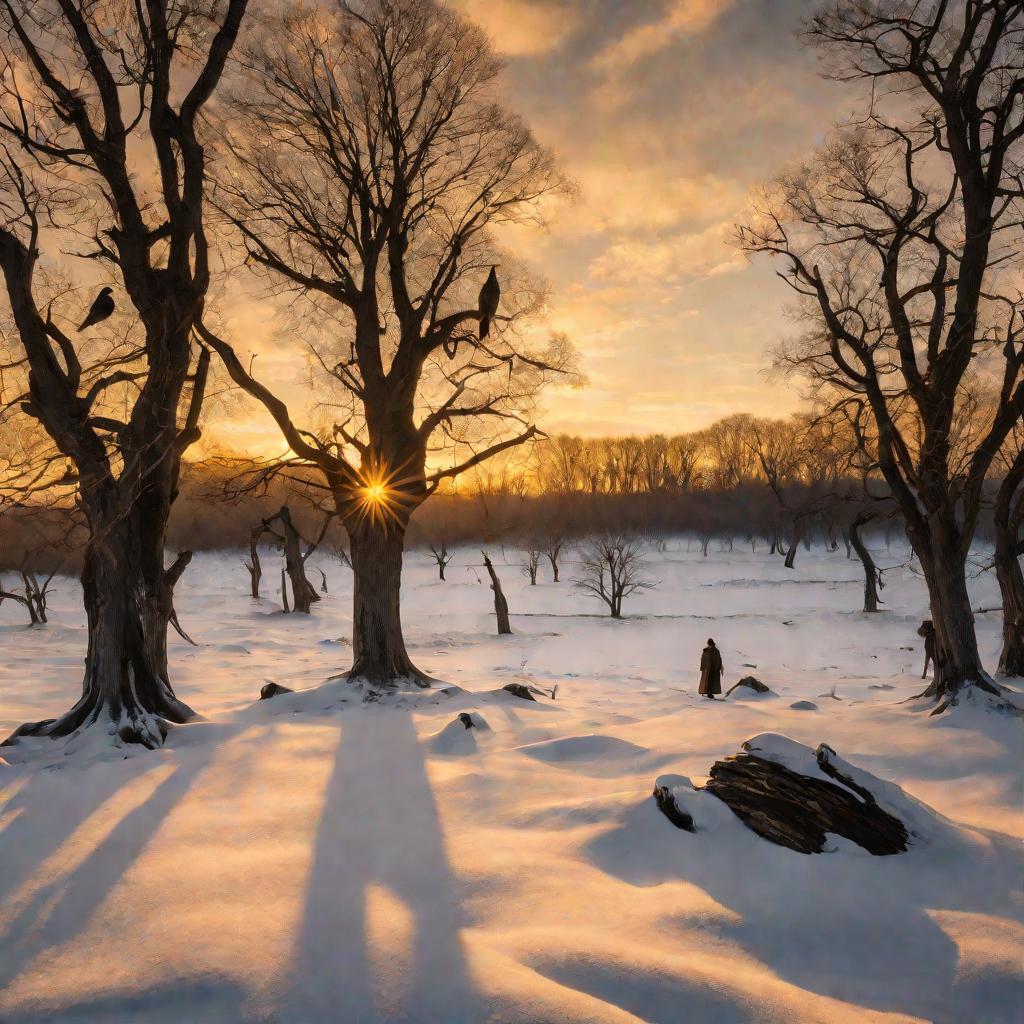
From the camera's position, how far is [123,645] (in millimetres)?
6098

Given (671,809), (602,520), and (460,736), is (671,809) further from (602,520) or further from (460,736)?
(602,520)

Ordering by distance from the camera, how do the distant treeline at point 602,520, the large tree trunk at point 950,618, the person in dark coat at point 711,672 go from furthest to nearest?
the distant treeline at point 602,520, the person in dark coat at point 711,672, the large tree trunk at point 950,618

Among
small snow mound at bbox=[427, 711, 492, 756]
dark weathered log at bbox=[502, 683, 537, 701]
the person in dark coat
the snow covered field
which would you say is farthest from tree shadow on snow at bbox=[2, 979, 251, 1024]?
the person in dark coat

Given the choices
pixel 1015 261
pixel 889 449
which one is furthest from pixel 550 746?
pixel 1015 261

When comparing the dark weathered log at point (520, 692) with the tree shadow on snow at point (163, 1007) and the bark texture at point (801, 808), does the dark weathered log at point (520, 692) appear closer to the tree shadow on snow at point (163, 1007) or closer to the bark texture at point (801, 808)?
the bark texture at point (801, 808)

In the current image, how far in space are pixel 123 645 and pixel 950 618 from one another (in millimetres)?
10002

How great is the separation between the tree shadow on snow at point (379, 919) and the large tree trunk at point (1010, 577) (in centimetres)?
1100

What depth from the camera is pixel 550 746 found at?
550 cm

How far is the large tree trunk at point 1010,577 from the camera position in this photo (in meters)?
10.5

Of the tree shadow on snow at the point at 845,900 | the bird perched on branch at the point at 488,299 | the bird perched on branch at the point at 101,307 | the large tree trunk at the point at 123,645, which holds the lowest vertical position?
the tree shadow on snow at the point at 845,900

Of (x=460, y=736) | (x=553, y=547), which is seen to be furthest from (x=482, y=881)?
(x=553, y=547)

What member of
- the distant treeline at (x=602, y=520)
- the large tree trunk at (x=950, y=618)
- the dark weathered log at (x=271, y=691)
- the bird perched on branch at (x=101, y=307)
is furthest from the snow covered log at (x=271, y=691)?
the distant treeline at (x=602, y=520)

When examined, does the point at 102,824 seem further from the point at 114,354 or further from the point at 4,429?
the point at 4,429

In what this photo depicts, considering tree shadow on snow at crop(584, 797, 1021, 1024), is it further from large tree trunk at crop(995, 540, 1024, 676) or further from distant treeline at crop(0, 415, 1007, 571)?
distant treeline at crop(0, 415, 1007, 571)
